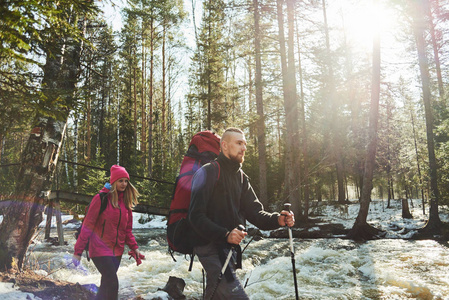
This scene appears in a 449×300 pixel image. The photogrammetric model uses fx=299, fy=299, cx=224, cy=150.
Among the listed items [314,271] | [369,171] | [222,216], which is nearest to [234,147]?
[222,216]

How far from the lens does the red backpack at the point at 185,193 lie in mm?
2660

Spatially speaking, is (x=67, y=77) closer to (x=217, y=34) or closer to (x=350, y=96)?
(x=217, y=34)

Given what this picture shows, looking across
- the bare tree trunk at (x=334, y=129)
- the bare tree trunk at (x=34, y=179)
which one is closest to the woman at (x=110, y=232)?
the bare tree trunk at (x=34, y=179)

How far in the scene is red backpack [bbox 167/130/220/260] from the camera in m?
2.66

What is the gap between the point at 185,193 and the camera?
286cm

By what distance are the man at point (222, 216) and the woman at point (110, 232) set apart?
73.0 inches

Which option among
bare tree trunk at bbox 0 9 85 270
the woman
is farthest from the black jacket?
bare tree trunk at bbox 0 9 85 270

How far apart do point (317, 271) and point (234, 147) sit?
6192 mm

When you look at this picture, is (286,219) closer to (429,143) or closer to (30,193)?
(30,193)

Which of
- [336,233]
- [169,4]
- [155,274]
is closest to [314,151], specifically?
[336,233]

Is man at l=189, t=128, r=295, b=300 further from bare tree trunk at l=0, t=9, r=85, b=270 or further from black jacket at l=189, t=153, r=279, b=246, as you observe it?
bare tree trunk at l=0, t=9, r=85, b=270

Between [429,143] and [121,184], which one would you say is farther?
[429,143]

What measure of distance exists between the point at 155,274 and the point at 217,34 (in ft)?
65.4

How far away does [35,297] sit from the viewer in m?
4.35
